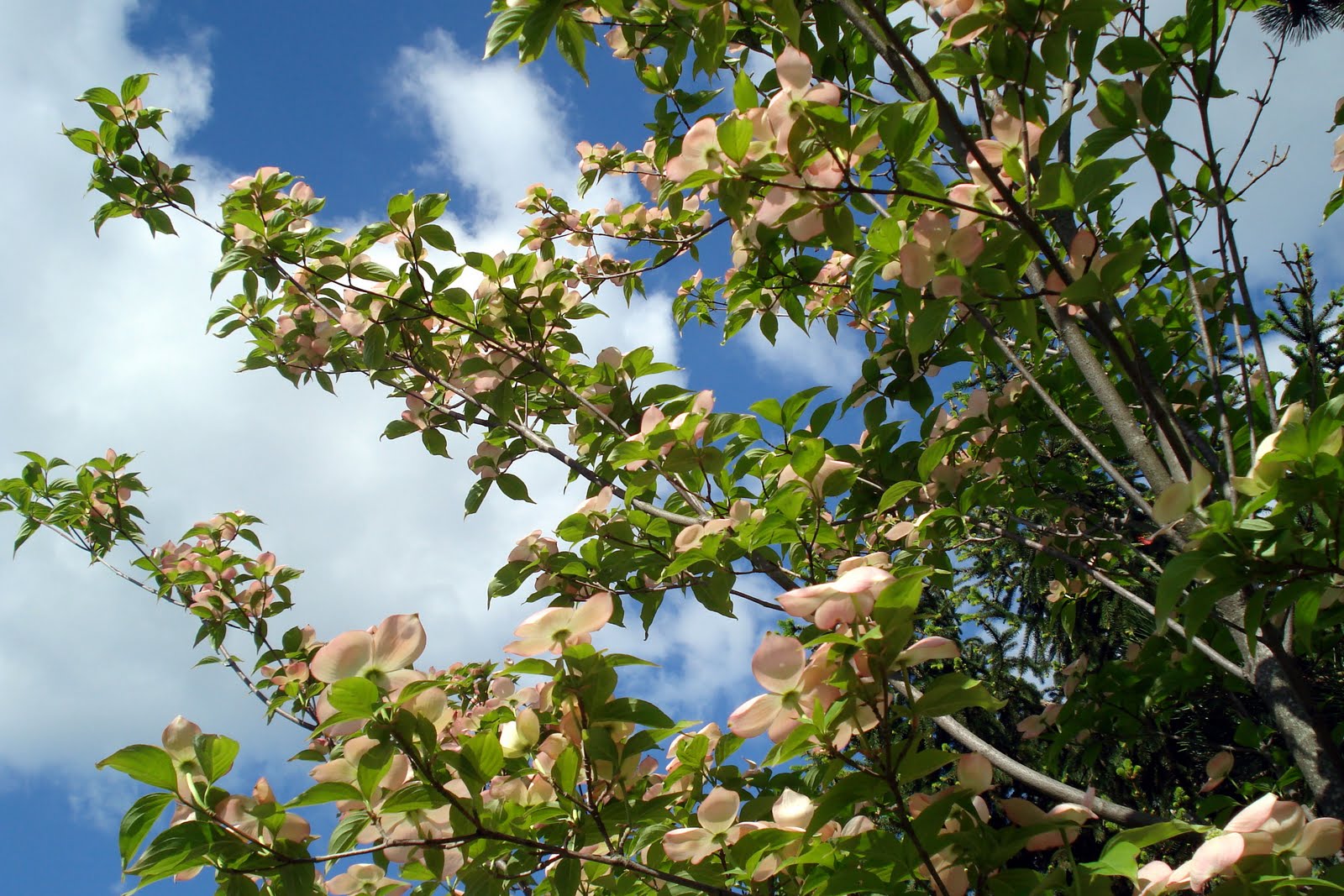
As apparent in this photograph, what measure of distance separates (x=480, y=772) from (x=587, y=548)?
1.88 ft

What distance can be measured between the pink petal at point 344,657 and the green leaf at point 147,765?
0.17 metres

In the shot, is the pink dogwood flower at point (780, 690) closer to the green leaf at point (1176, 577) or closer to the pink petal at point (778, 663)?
the pink petal at point (778, 663)

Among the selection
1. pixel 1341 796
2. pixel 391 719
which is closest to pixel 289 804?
pixel 391 719

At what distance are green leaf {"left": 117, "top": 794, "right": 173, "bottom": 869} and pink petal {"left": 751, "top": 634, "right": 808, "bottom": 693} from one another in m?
0.64

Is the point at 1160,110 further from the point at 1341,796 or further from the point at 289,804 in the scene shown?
the point at 289,804

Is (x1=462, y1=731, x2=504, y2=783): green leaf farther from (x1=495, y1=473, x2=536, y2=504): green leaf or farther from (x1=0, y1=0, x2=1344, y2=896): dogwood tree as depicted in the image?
(x1=495, y1=473, x2=536, y2=504): green leaf

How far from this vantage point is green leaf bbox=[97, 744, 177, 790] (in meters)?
Result: 0.87

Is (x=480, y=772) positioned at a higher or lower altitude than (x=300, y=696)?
lower

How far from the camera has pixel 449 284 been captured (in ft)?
6.19

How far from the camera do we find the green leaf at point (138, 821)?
880mm

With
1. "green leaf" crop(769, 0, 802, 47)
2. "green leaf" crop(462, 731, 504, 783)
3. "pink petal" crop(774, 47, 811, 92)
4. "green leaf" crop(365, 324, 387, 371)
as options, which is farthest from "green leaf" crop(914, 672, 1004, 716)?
"green leaf" crop(365, 324, 387, 371)

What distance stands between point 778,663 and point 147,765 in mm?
667

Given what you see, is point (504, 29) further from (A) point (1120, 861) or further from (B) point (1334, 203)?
(B) point (1334, 203)

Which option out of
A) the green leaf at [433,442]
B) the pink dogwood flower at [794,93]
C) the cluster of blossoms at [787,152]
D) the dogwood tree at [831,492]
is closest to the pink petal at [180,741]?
the dogwood tree at [831,492]
